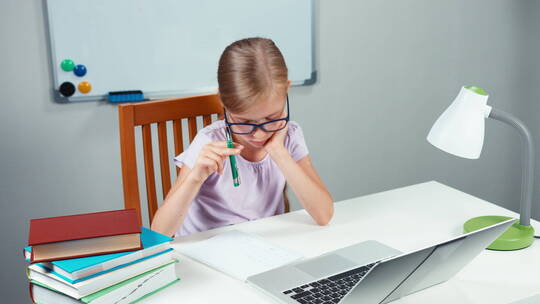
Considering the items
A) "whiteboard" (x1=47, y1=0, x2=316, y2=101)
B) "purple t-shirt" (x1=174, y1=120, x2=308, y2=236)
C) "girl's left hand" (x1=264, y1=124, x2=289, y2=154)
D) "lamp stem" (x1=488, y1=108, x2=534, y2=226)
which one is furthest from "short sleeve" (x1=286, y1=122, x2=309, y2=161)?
"whiteboard" (x1=47, y1=0, x2=316, y2=101)

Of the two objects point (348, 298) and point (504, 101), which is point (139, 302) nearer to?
point (348, 298)

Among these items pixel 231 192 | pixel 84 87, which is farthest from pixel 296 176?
pixel 84 87

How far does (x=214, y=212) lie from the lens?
1478 millimetres

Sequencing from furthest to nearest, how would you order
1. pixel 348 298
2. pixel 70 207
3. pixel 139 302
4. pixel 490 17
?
pixel 490 17 → pixel 70 207 → pixel 139 302 → pixel 348 298

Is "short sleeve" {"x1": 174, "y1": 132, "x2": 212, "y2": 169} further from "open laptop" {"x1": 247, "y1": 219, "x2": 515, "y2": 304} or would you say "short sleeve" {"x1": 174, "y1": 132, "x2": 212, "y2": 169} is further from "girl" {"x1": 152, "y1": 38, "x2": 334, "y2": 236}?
"open laptop" {"x1": 247, "y1": 219, "x2": 515, "y2": 304}

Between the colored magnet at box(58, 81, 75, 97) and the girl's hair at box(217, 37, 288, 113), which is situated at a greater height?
the girl's hair at box(217, 37, 288, 113)

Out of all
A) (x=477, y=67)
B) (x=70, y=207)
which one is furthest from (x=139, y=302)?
(x=477, y=67)

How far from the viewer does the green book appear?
0.90m

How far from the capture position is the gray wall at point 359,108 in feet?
6.41

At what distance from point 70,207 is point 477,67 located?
203 centimetres

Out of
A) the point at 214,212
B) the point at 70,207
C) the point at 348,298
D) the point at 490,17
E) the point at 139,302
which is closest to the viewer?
the point at 348,298

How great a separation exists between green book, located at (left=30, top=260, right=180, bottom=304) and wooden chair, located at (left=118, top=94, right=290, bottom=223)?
0.36 m

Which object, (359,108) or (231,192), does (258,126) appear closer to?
(231,192)

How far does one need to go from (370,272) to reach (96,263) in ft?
1.42
